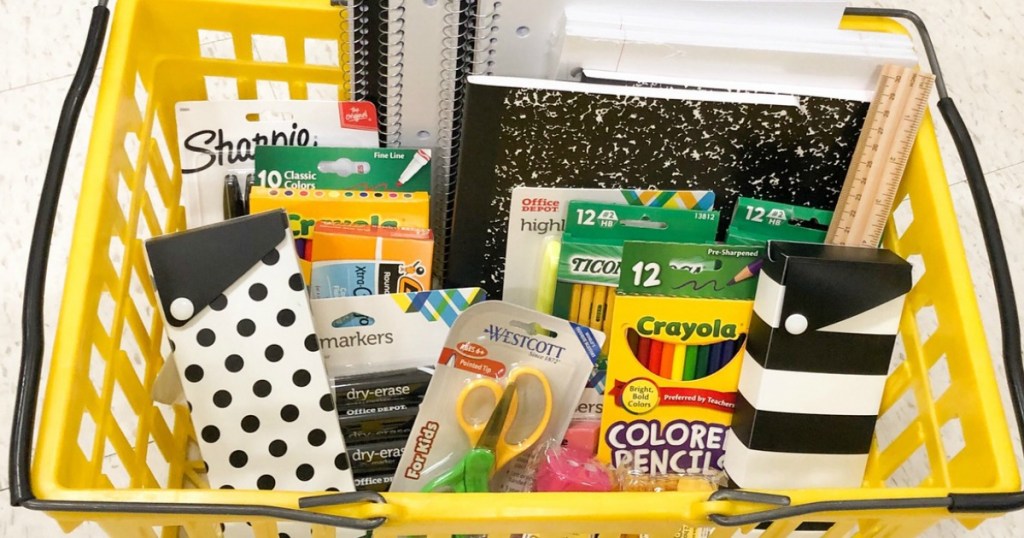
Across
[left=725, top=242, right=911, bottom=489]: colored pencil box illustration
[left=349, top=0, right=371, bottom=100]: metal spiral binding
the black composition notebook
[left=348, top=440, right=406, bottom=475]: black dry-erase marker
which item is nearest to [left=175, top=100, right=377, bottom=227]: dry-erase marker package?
[left=349, top=0, right=371, bottom=100]: metal spiral binding

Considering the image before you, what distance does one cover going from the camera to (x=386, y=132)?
2.37 feet

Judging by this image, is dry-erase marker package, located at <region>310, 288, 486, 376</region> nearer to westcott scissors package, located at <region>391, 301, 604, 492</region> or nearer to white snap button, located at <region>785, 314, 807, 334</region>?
westcott scissors package, located at <region>391, 301, 604, 492</region>

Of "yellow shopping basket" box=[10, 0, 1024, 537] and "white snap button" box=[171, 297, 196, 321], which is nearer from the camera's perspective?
"yellow shopping basket" box=[10, 0, 1024, 537]

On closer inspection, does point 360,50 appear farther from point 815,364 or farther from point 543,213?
point 815,364

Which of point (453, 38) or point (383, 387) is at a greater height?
point (453, 38)

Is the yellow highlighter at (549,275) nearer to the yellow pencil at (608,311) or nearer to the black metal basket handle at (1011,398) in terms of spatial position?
the yellow pencil at (608,311)

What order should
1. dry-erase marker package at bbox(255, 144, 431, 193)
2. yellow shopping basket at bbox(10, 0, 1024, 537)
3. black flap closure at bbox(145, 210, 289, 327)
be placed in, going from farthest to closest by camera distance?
dry-erase marker package at bbox(255, 144, 431, 193) → black flap closure at bbox(145, 210, 289, 327) → yellow shopping basket at bbox(10, 0, 1024, 537)

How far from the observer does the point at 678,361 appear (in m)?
0.68

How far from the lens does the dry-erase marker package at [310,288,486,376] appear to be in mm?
653

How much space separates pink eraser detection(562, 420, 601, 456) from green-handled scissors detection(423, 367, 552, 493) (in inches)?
1.8

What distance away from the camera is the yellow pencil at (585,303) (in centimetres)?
69

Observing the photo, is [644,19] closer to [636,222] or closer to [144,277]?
[636,222]

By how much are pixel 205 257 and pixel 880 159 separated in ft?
1.64

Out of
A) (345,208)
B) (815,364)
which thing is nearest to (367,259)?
(345,208)
